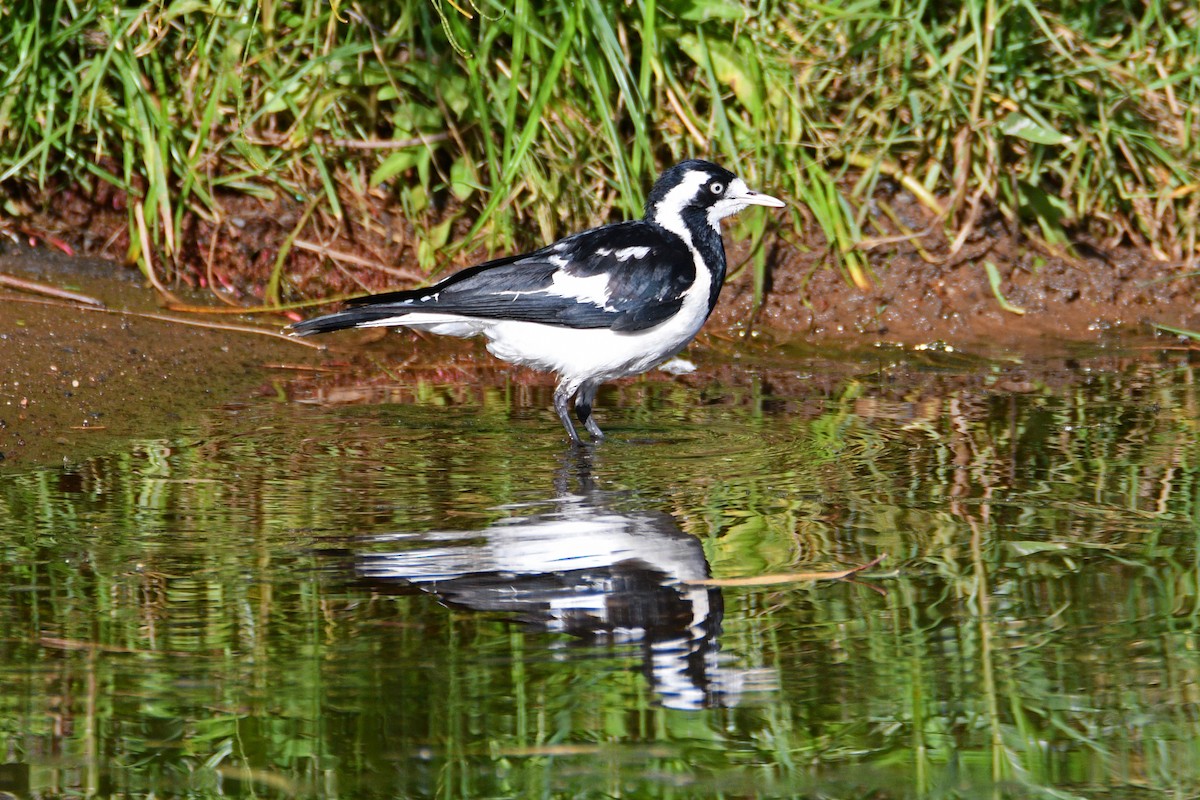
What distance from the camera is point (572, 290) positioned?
216 inches

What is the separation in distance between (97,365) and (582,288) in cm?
190

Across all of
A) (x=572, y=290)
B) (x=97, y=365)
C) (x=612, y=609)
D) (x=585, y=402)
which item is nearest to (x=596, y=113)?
(x=572, y=290)

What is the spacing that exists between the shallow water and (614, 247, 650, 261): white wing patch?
1.91 feet

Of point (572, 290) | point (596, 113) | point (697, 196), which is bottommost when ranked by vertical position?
point (572, 290)

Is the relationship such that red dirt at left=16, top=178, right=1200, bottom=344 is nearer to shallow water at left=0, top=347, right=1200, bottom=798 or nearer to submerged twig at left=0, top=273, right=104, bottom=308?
submerged twig at left=0, top=273, right=104, bottom=308

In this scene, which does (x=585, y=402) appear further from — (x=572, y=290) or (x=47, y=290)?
(x=47, y=290)

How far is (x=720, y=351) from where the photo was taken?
673cm

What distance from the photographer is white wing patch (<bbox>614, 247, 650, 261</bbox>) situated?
5527 millimetres

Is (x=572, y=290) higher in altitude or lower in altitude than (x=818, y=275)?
lower

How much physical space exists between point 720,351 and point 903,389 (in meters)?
0.95

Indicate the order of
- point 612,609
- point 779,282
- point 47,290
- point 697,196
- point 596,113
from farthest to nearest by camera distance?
point 779,282
point 596,113
point 47,290
point 697,196
point 612,609

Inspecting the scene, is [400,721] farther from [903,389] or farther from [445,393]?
[903,389]

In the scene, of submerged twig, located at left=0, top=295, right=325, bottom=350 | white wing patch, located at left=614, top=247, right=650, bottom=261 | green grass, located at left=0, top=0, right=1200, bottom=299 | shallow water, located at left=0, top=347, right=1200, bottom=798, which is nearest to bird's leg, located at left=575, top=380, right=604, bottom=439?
shallow water, located at left=0, top=347, right=1200, bottom=798

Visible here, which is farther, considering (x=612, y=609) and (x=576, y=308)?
(x=576, y=308)
